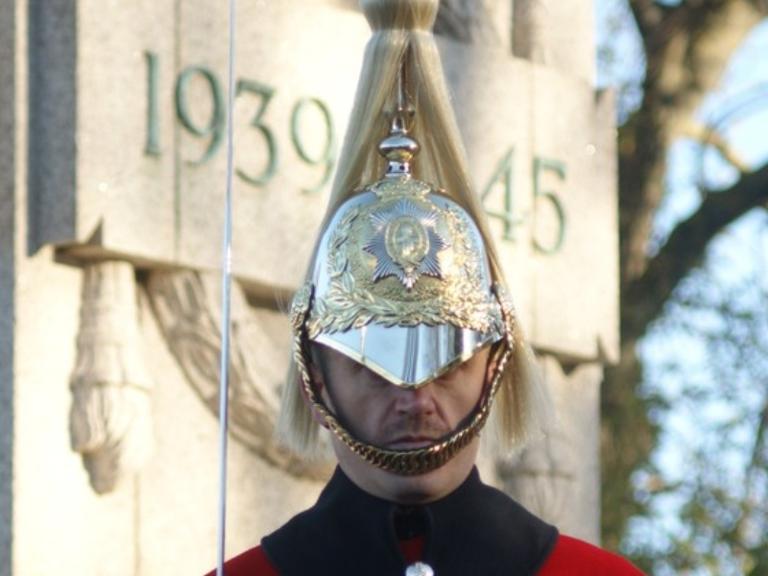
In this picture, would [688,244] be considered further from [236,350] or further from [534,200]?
[236,350]

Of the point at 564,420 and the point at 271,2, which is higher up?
the point at 271,2

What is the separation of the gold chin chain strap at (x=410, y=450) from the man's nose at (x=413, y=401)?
0.19ft

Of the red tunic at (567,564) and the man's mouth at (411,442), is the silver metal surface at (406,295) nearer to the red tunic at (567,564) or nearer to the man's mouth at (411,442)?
the man's mouth at (411,442)

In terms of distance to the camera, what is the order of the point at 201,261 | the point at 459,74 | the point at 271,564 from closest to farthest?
the point at 271,564, the point at 201,261, the point at 459,74

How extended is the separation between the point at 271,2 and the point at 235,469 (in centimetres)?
115

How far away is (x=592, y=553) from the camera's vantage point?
5.21m

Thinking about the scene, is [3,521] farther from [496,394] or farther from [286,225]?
[496,394]

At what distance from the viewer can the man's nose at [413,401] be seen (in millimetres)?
4973

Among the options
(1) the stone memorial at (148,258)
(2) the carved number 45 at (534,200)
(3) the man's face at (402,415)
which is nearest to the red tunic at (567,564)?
(3) the man's face at (402,415)

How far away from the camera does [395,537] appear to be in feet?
16.5

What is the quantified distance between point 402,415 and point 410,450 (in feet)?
0.22

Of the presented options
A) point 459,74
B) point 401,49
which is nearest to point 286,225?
point 459,74

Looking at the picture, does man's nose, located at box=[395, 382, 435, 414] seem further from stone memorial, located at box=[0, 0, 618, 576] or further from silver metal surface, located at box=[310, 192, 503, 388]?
stone memorial, located at box=[0, 0, 618, 576]

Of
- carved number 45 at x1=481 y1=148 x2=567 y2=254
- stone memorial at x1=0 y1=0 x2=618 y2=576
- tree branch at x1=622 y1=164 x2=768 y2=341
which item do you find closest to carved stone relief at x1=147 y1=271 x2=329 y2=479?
stone memorial at x1=0 y1=0 x2=618 y2=576
